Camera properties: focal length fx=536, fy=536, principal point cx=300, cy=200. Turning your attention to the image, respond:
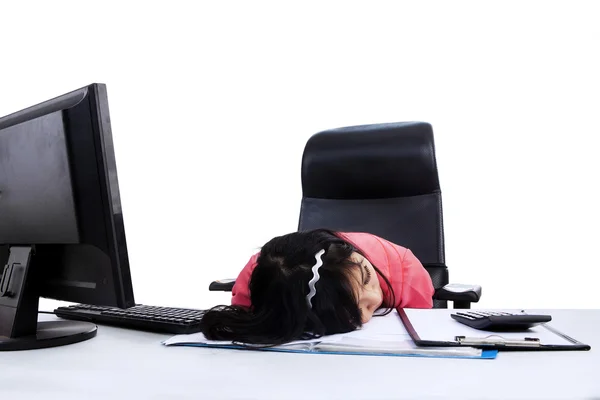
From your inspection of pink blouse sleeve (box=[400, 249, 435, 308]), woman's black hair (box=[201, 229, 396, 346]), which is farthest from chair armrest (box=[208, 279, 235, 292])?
woman's black hair (box=[201, 229, 396, 346])

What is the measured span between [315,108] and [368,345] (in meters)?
1.81

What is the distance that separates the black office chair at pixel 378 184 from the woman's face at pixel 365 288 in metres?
0.76

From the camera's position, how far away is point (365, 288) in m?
0.95

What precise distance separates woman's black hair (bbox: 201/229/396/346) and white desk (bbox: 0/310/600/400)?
6 centimetres

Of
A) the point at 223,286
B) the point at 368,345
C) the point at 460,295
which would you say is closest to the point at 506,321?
the point at 368,345

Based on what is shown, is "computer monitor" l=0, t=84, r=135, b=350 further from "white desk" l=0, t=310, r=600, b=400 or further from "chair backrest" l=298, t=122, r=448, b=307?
"chair backrest" l=298, t=122, r=448, b=307

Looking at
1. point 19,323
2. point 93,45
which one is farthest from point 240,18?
point 19,323

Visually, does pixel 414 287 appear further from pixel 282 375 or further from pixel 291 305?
pixel 282 375

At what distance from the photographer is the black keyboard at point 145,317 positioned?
93 centimetres

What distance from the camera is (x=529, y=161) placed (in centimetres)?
224

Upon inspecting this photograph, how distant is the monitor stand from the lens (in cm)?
88

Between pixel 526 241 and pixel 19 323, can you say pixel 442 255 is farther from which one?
pixel 19 323

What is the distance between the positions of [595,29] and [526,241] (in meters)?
0.91

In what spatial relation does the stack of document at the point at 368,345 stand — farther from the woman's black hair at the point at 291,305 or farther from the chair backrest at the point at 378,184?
the chair backrest at the point at 378,184
